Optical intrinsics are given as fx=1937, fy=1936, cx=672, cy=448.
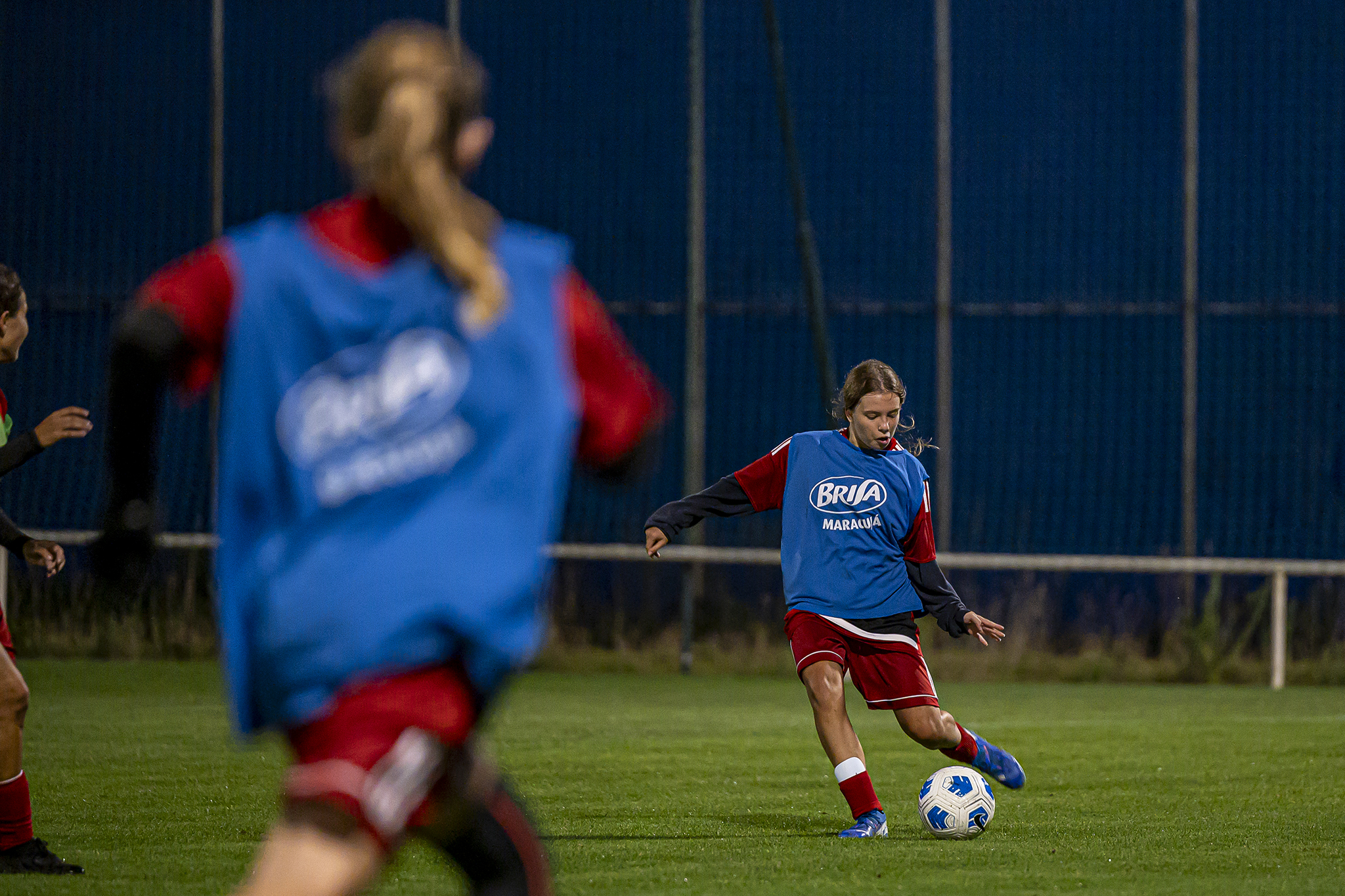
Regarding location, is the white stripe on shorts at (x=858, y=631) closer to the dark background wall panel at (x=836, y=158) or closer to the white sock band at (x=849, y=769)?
the white sock band at (x=849, y=769)

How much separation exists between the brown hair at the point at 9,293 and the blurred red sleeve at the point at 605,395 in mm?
3351

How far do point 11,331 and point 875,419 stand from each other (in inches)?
121

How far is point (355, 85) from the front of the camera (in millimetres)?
2555

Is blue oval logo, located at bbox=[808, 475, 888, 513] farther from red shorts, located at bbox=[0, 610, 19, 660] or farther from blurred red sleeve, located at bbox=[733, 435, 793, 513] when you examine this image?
red shorts, located at bbox=[0, 610, 19, 660]

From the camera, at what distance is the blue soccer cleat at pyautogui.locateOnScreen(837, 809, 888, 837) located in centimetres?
677

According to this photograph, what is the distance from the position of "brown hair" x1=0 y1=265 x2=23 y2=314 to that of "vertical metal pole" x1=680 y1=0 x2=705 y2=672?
11567 millimetres

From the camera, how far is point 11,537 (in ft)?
19.2

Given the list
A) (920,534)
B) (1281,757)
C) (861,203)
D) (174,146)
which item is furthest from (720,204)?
(920,534)

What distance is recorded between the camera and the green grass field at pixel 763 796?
5.90 meters

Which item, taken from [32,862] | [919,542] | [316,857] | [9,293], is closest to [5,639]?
[32,862]

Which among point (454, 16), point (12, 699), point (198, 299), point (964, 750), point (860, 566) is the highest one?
point (454, 16)

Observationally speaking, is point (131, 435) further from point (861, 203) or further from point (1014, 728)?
point (861, 203)

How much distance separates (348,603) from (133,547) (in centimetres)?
39

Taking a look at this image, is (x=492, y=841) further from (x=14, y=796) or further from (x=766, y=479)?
(x=766, y=479)
